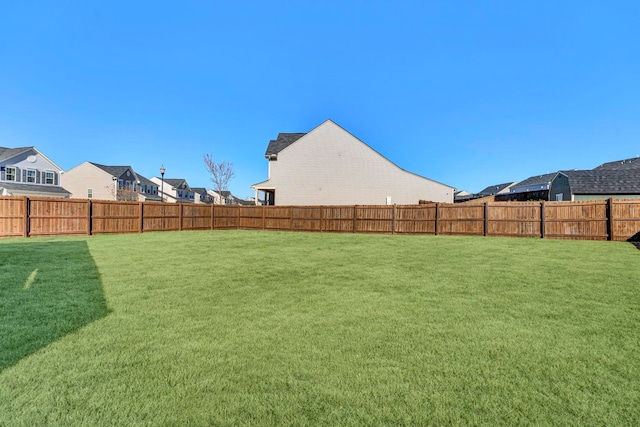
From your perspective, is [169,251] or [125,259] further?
[169,251]

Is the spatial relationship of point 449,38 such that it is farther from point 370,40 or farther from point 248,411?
point 248,411

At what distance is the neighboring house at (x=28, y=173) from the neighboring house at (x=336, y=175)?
22.8 metres

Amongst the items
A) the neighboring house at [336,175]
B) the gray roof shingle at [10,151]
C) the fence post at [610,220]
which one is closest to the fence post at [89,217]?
the neighboring house at [336,175]

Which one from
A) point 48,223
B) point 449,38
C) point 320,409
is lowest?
point 320,409

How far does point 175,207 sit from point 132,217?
94.2 inches

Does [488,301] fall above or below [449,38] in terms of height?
below

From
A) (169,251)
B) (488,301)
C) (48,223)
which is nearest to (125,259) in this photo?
(169,251)

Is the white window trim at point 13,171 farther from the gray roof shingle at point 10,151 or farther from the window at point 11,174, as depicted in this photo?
the gray roof shingle at point 10,151

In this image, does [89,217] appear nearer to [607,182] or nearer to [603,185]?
[603,185]

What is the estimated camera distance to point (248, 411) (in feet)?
6.64

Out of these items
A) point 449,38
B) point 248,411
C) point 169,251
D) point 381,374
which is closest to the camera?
point 248,411

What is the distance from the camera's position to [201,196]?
230 feet

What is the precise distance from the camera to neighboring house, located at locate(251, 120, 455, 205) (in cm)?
2402

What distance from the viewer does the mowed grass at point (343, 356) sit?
2.04 m
